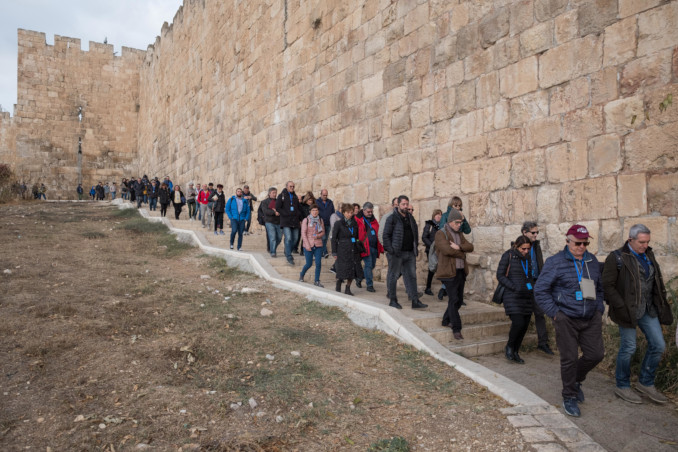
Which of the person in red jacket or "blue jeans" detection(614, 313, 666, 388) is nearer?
"blue jeans" detection(614, 313, 666, 388)

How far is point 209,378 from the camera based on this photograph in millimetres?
4184

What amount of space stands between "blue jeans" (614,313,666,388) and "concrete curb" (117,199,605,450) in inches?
37.6

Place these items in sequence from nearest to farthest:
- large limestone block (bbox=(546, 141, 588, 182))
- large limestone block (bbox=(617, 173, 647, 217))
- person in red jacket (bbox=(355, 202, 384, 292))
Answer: large limestone block (bbox=(617, 173, 647, 217))
large limestone block (bbox=(546, 141, 588, 182))
person in red jacket (bbox=(355, 202, 384, 292))

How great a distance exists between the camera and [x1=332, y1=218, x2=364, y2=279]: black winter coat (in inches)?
279

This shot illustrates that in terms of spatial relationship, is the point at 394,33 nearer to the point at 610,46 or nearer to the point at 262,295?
the point at 610,46

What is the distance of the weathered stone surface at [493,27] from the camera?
6.64 metres

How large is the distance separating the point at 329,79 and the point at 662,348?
844 cm


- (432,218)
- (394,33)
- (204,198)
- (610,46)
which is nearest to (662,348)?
(610,46)

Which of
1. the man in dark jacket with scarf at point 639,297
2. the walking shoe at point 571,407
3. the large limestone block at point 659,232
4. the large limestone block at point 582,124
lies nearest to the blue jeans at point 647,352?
the man in dark jacket with scarf at point 639,297

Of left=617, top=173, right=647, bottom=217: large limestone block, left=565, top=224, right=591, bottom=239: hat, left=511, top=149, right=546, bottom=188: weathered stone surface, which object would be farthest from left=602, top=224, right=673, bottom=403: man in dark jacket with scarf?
left=511, top=149, right=546, bottom=188: weathered stone surface

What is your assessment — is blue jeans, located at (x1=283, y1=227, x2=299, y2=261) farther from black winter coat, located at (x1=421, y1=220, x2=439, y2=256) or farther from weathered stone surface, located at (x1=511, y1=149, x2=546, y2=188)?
weathered stone surface, located at (x1=511, y1=149, x2=546, y2=188)

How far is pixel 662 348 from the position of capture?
4035 mm

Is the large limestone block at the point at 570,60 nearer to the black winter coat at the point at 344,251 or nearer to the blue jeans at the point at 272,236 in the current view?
the black winter coat at the point at 344,251

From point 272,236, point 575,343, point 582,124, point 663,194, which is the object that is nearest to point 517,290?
point 575,343
